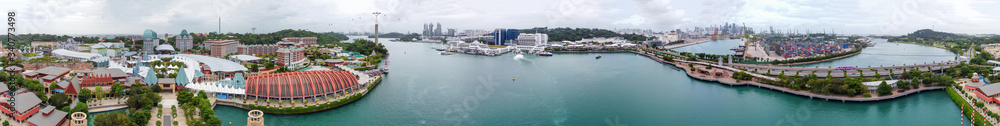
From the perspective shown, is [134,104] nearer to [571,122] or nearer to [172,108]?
[172,108]

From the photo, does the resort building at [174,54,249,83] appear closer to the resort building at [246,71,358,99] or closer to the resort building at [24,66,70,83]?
the resort building at [24,66,70,83]

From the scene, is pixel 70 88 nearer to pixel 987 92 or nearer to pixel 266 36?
pixel 987 92

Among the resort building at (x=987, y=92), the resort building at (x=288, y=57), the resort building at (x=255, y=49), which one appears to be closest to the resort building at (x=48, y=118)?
the resort building at (x=288, y=57)

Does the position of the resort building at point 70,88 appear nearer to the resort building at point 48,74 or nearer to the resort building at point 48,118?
the resort building at point 48,74

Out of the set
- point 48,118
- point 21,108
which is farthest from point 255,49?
point 48,118

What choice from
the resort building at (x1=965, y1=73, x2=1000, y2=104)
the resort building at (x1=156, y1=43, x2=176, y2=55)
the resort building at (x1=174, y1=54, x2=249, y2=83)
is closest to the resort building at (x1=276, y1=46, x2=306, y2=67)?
the resort building at (x1=174, y1=54, x2=249, y2=83)

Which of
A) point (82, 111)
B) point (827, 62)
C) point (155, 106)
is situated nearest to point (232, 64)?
point (155, 106)

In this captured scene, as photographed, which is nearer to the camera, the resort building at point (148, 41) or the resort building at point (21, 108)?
the resort building at point (21, 108)

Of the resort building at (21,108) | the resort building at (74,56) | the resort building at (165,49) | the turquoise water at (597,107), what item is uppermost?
the resort building at (165,49)
